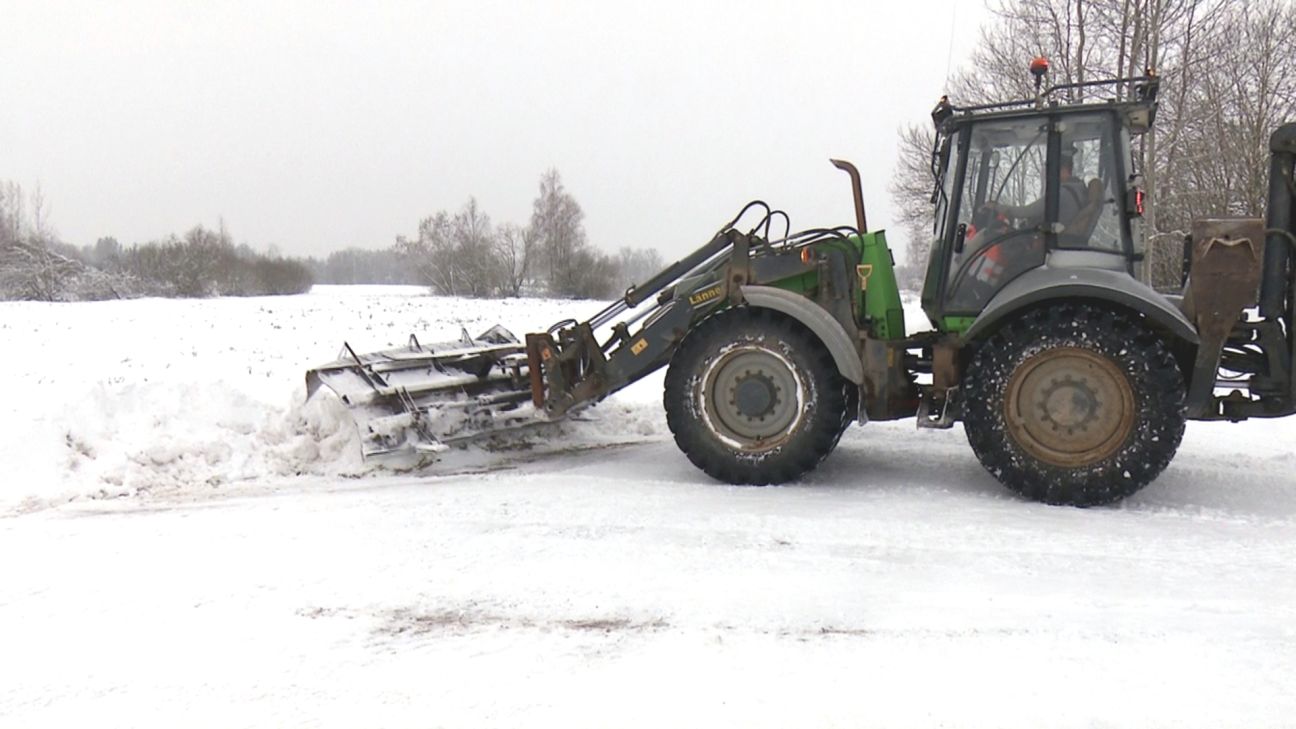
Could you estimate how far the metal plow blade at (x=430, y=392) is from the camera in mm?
5496

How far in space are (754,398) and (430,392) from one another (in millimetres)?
2307

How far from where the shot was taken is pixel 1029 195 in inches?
199

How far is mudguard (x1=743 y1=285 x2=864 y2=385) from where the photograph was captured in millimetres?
5070

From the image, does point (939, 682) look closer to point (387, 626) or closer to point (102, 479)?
point (387, 626)

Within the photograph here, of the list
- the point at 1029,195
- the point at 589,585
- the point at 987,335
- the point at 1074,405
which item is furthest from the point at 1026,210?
the point at 589,585

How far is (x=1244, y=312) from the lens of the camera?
4785mm

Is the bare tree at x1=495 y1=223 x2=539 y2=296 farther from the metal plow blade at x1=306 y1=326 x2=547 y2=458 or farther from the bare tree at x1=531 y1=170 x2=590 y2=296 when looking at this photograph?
the metal plow blade at x1=306 y1=326 x2=547 y2=458

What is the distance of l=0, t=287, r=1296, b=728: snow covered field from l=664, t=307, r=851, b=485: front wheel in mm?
254

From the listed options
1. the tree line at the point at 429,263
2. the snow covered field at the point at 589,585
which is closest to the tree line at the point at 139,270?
the tree line at the point at 429,263

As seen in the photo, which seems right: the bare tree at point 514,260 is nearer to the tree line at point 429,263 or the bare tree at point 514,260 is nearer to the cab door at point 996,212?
the tree line at point 429,263

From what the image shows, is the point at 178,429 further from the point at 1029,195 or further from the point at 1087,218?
the point at 1087,218

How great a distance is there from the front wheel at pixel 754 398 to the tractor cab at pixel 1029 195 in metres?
0.87

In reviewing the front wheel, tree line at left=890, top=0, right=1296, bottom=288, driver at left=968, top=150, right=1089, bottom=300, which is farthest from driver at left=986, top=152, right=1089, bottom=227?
tree line at left=890, top=0, right=1296, bottom=288

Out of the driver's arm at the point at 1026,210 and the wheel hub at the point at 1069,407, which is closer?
the wheel hub at the point at 1069,407
